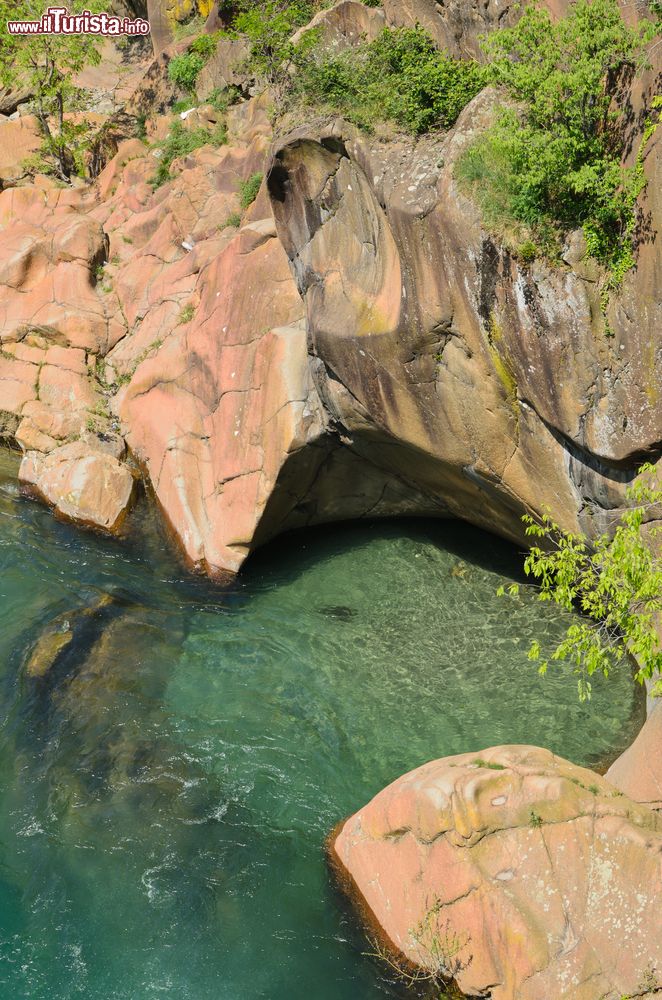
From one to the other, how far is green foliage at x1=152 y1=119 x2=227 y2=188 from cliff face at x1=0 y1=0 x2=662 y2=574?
Answer: 1.08ft

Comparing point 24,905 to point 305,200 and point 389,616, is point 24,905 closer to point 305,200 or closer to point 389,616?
point 389,616

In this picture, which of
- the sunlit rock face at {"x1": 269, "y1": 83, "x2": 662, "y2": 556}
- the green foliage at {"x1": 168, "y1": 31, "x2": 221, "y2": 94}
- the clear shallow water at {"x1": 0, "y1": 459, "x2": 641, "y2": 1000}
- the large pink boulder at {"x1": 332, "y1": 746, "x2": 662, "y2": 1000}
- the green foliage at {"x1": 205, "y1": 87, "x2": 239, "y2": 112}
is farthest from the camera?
the green foliage at {"x1": 168, "y1": 31, "x2": 221, "y2": 94}

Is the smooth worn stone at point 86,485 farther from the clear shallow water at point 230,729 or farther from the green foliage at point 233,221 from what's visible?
the green foliage at point 233,221

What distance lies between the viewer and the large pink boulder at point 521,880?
717 centimetres

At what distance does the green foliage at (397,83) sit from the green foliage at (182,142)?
8.04 meters

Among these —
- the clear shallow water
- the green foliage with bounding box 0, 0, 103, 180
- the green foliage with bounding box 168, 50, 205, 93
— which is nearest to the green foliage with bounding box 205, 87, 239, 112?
the green foliage with bounding box 168, 50, 205, 93

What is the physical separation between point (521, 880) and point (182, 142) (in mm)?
20075

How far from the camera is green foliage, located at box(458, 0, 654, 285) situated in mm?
8828

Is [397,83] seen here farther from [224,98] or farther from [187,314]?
[224,98]

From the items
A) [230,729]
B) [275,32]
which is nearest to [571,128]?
[230,729]

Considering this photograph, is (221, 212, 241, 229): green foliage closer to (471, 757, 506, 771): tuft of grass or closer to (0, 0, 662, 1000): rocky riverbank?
(0, 0, 662, 1000): rocky riverbank

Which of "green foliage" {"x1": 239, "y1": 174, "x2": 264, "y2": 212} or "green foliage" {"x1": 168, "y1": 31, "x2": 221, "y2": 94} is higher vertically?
"green foliage" {"x1": 168, "y1": 31, "x2": 221, "y2": 94}

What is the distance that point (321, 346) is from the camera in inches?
522

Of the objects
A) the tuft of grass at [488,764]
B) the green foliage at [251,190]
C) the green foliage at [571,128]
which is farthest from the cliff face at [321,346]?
the tuft of grass at [488,764]
